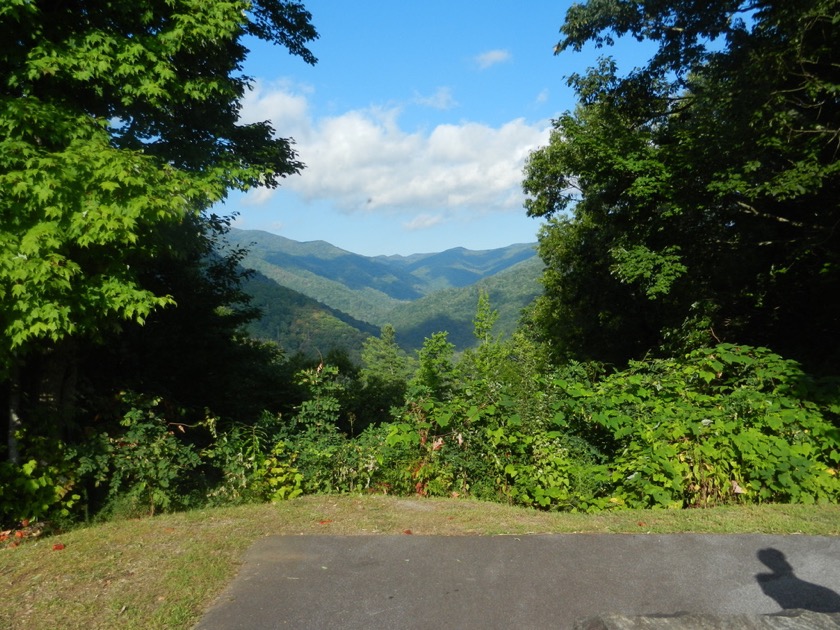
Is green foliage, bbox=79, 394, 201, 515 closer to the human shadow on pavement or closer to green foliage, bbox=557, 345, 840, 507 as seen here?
green foliage, bbox=557, 345, 840, 507

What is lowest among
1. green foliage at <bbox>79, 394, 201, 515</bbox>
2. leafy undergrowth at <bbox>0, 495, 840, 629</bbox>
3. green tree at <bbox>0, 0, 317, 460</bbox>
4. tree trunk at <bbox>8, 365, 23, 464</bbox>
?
leafy undergrowth at <bbox>0, 495, 840, 629</bbox>

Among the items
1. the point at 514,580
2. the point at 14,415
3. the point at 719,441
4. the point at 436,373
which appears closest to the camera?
the point at 514,580

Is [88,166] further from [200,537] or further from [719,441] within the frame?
[719,441]

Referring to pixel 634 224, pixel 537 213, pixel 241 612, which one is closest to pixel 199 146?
pixel 241 612

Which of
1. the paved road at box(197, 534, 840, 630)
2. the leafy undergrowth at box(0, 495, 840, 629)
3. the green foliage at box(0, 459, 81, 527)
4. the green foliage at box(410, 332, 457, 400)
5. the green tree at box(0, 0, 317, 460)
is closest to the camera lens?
the paved road at box(197, 534, 840, 630)

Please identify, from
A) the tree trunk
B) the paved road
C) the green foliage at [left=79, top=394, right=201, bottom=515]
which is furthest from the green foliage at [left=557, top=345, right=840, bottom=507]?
the tree trunk

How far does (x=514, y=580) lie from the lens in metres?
4.39

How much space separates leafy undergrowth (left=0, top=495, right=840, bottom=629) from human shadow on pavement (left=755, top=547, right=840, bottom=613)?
0.74 m

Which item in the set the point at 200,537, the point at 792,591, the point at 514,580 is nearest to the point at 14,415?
the point at 200,537

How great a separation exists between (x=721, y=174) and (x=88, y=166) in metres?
10.6

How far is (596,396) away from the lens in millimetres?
7211

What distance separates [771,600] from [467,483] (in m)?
3.53

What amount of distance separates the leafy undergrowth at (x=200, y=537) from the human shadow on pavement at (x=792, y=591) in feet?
2.44

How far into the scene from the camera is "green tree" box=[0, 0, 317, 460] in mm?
5453
